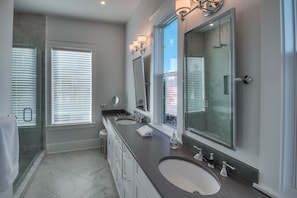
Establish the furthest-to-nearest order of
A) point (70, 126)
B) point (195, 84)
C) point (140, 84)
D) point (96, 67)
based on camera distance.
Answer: point (96, 67)
point (70, 126)
point (140, 84)
point (195, 84)

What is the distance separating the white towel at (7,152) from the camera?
1432 millimetres

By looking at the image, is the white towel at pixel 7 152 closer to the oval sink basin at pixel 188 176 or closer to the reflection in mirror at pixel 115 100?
the oval sink basin at pixel 188 176

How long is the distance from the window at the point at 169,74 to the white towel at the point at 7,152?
168 centimetres

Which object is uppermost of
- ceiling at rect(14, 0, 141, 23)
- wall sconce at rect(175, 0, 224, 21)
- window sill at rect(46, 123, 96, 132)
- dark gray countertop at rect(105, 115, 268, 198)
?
ceiling at rect(14, 0, 141, 23)

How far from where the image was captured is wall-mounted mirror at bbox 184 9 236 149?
1086mm

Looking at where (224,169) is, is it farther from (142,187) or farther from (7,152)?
(7,152)

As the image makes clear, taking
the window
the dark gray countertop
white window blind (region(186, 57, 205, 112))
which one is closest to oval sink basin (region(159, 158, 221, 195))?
the dark gray countertop

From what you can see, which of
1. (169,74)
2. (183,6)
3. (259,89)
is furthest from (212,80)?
(169,74)

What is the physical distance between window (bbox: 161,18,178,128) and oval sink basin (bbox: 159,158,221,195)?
767mm

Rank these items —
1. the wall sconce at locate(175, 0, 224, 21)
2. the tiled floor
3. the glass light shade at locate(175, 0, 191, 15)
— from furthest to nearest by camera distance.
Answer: the tiled floor → the glass light shade at locate(175, 0, 191, 15) → the wall sconce at locate(175, 0, 224, 21)

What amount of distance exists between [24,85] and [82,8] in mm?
1851

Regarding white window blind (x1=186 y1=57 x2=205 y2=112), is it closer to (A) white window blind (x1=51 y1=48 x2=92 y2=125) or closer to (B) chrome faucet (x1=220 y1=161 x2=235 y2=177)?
(B) chrome faucet (x1=220 y1=161 x2=235 y2=177)

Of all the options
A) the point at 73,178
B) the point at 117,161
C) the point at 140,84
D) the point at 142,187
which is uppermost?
the point at 140,84

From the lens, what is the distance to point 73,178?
8.63 feet
